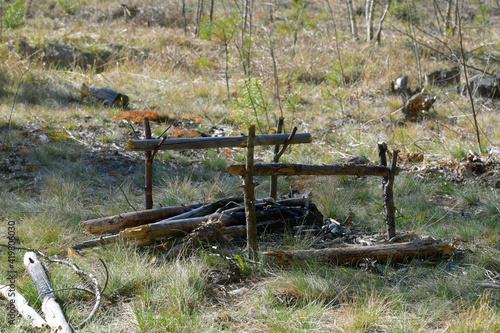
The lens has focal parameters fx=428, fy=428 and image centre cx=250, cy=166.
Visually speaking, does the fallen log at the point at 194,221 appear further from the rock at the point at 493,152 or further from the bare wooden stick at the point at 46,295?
the rock at the point at 493,152

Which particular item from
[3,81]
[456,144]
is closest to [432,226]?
[456,144]

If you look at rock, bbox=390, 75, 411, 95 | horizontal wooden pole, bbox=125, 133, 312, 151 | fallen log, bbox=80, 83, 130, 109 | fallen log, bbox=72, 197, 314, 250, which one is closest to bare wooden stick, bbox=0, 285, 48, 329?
fallen log, bbox=72, 197, 314, 250

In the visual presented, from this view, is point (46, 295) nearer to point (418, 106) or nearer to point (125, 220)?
point (125, 220)

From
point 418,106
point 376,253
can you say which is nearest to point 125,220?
point 376,253

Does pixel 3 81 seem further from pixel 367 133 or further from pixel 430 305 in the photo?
pixel 430 305

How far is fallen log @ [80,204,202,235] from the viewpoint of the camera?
3.30 metres

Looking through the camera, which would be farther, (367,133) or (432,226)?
(367,133)

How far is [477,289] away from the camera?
2.79 metres

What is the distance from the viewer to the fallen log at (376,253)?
3057mm

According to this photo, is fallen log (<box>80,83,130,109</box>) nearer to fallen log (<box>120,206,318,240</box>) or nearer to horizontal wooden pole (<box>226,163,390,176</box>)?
fallen log (<box>120,206,318,240</box>)

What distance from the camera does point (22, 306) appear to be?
2.51 meters

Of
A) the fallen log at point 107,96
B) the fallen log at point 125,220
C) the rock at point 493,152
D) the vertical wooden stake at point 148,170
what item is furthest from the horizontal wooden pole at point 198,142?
the fallen log at point 107,96

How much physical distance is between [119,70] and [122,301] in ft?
26.0

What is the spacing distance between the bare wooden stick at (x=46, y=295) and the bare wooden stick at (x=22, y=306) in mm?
49
